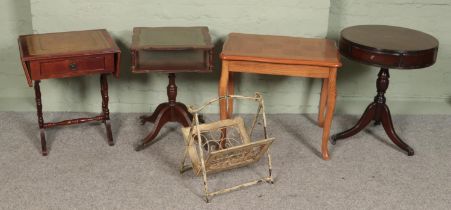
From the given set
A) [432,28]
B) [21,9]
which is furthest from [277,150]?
[21,9]

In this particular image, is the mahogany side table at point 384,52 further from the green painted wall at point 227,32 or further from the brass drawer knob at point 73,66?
the brass drawer knob at point 73,66

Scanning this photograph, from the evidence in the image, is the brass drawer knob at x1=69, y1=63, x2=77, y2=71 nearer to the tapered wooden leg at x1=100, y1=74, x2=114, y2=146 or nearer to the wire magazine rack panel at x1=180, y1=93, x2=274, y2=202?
the tapered wooden leg at x1=100, y1=74, x2=114, y2=146

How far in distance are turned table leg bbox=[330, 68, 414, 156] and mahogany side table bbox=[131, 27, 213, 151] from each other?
1.19 meters

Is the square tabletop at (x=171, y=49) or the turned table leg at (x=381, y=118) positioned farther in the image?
the turned table leg at (x=381, y=118)

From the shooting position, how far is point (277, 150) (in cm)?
412

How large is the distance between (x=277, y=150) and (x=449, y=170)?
1213 mm

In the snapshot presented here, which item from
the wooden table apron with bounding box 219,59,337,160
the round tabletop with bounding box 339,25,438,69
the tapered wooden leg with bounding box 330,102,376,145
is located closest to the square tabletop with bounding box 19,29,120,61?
the wooden table apron with bounding box 219,59,337,160

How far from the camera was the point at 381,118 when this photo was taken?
13.7 feet

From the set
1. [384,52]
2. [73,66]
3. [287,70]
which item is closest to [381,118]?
[384,52]

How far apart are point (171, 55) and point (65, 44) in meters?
0.74

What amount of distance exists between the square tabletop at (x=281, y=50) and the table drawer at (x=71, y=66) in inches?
31.6

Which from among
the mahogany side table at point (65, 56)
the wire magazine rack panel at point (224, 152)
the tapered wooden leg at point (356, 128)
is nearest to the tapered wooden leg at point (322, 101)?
the tapered wooden leg at point (356, 128)

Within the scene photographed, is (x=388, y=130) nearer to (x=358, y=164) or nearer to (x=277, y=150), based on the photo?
(x=358, y=164)

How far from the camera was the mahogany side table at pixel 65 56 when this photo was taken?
3598 mm
